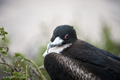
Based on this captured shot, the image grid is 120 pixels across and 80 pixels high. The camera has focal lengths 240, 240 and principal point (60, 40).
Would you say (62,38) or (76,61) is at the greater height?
(62,38)

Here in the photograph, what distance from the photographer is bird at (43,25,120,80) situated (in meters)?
1.72

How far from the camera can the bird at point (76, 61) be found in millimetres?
1722

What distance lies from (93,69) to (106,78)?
0.11 meters

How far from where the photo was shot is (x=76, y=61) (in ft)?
5.87

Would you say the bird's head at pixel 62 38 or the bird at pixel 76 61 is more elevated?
the bird's head at pixel 62 38

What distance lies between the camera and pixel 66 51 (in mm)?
1906

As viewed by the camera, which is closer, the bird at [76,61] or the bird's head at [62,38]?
the bird at [76,61]

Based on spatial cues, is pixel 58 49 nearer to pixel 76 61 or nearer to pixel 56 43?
pixel 56 43

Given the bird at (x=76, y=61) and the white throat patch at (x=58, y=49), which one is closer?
the bird at (x=76, y=61)

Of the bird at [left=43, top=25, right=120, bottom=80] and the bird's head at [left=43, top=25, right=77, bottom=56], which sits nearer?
the bird at [left=43, top=25, right=120, bottom=80]

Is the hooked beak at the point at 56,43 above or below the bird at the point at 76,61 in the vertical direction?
above

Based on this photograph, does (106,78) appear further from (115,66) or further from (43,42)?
(43,42)

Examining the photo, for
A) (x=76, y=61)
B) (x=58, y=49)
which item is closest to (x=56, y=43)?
(x=58, y=49)

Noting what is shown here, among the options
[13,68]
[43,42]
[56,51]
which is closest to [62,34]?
[56,51]
